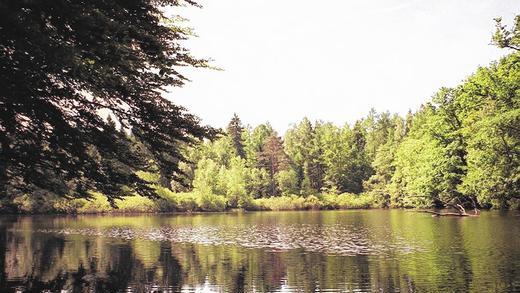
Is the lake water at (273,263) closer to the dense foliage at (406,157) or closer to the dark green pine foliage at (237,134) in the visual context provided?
the dense foliage at (406,157)

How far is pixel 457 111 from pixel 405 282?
161 ft

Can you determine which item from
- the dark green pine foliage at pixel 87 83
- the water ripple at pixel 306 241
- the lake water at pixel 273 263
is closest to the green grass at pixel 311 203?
the water ripple at pixel 306 241

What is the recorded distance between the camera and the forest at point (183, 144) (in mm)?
9812

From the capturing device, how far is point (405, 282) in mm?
15891

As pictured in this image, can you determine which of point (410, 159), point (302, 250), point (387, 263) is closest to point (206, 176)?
point (410, 159)

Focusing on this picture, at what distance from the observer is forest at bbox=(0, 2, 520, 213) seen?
386 inches

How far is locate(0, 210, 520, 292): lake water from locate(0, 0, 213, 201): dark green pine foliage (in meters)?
4.68

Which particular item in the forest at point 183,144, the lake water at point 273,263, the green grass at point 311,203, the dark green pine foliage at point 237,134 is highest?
the dark green pine foliage at point 237,134

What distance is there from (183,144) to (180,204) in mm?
67545

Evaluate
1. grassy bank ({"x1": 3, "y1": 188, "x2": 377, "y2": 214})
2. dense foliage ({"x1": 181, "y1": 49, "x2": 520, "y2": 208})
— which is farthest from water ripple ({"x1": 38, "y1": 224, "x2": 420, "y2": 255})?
grassy bank ({"x1": 3, "y1": 188, "x2": 377, "y2": 214})

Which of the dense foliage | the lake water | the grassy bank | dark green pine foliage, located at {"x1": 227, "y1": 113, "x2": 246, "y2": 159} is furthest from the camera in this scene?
dark green pine foliage, located at {"x1": 227, "y1": 113, "x2": 246, "y2": 159}

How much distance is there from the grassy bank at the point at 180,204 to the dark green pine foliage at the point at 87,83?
55.4 meters

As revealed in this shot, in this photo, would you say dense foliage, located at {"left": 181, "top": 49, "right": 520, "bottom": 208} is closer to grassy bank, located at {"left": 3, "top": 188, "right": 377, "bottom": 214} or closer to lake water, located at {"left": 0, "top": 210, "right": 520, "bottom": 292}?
grassy bank, located at {"left": 3, "top": 188, "right": 377, "bottom": 214}

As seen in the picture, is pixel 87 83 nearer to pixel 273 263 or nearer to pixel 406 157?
pixel 273 263
